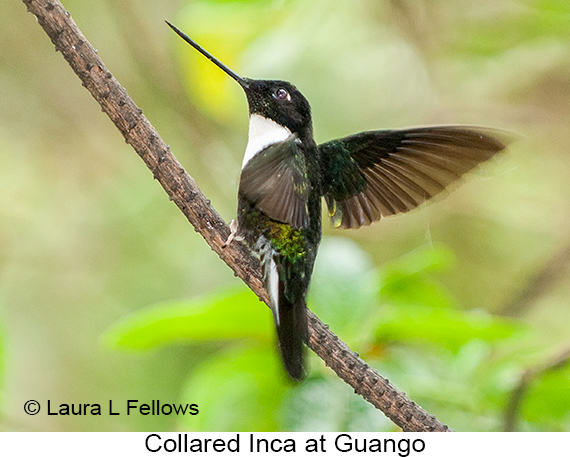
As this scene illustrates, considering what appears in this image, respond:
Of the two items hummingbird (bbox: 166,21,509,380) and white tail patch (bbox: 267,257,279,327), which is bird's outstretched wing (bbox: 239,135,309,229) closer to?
hummingbird (bbox: 166,21,509,380)

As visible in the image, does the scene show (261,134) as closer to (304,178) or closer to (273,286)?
(304,178)

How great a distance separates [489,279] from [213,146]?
4.95 feet

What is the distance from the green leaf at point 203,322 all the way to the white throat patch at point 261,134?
1.04 feet

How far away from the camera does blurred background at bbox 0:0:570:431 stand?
1614mm

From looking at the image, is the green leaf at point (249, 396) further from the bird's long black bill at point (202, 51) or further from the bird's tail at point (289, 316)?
the bird's long black bill at point (202, 51)

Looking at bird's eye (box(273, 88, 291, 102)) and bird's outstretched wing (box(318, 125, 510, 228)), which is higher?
bird's eye (box(273, 88, 291, 102))

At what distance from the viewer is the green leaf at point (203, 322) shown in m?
1.46

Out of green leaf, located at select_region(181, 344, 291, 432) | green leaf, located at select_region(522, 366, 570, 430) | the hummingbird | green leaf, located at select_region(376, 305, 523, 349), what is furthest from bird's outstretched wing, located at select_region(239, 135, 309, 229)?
green leaf, located at select_region(522, 366, 570, 430)

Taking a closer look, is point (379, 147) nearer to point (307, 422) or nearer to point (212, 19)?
point (307, 422)

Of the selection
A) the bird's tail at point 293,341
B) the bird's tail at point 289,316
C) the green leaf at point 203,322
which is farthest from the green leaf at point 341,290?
the bird's tail at point 293,341

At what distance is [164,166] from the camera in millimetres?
1074

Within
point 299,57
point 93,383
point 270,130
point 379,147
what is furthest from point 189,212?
point 93,383

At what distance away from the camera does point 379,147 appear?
156 cm

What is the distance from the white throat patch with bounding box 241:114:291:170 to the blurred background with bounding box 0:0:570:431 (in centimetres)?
33
